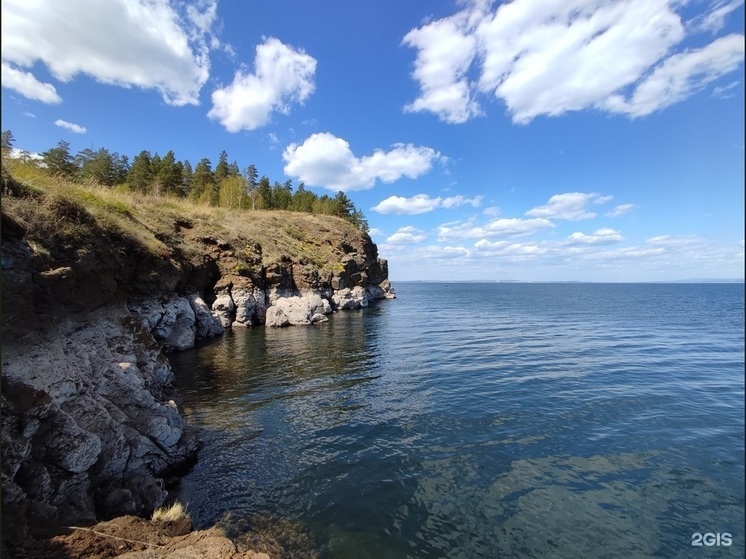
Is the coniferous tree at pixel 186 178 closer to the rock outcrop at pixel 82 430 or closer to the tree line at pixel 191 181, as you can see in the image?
the tree line at pixel 191 181

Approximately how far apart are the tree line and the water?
3276 cm

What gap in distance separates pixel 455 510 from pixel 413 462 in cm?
246

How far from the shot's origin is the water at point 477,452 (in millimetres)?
9648

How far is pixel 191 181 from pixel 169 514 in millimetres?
83614

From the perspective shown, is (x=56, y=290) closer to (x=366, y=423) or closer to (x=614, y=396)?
(x=366, y=423)

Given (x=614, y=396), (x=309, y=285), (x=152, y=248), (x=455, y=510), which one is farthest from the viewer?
(x=309, y=285)

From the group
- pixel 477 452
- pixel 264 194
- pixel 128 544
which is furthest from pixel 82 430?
pixel 264 194

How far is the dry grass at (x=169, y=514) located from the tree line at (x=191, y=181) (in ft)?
119

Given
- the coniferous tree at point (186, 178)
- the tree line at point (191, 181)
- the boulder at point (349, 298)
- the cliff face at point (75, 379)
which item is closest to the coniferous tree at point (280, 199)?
the tree line at point (191, 181)

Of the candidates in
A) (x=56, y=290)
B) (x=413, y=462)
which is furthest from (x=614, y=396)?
(x=56, y=290)

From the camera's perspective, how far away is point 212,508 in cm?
1056

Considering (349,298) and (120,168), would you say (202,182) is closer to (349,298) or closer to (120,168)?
(120,168)

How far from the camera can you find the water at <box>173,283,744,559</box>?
9648 millimetres

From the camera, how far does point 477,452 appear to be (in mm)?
13258
